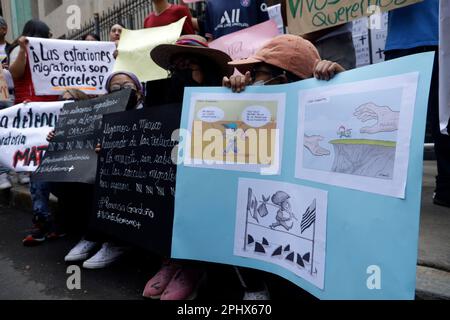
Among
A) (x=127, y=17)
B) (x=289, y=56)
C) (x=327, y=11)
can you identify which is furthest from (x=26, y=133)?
(x=127, y=17)

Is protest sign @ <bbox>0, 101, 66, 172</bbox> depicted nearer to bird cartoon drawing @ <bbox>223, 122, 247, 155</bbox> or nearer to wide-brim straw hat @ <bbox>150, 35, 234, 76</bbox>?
wide-brim straw hat @ <bbox>150, 35, 234, 76</bbox>

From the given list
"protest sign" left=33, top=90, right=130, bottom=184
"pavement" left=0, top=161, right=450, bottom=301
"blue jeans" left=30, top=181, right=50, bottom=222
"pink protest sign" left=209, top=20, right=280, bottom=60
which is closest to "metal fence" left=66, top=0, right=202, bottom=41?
"pink protest sign" left=209, top=20, right=280, bottom=60

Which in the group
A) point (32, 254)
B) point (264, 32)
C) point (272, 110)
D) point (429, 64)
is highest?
point (264, 32)

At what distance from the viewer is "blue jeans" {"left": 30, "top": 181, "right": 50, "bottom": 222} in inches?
115

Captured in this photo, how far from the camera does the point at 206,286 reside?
82.8 inches

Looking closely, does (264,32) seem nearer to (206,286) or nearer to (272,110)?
(272,110)

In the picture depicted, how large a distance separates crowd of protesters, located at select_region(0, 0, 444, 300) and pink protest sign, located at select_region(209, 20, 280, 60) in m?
0.23

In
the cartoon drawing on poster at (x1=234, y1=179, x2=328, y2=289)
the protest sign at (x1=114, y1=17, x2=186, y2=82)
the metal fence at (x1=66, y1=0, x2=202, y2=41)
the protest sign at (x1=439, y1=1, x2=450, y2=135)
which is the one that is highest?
the metal fence at (x1=66, y1=0, x2=202, y2=41)

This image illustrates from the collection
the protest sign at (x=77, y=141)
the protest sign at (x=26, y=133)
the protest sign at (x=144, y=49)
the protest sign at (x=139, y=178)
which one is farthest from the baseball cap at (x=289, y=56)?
the protest sign at (x=26, y=133)

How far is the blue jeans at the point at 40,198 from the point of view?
2.92m

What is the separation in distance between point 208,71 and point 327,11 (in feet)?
2.93

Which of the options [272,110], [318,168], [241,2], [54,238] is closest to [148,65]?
[241,2]

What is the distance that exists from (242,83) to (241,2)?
1.85 meters

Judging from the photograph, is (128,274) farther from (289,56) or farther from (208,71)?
(289,56)
